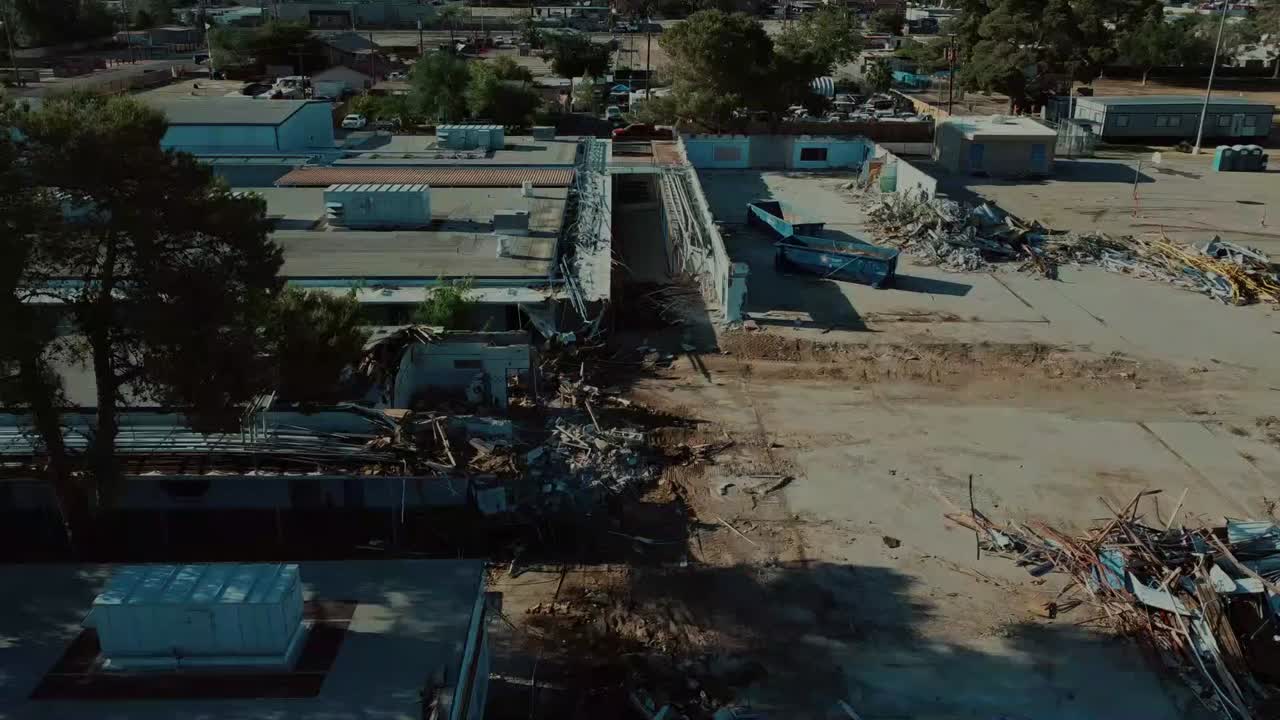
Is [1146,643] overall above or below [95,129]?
below

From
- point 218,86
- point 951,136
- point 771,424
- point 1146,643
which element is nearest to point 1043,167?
point 951,136

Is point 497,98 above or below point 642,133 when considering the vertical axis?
above

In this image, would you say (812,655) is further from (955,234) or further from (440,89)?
(440,89)

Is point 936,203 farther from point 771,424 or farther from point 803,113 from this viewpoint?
point 803,113

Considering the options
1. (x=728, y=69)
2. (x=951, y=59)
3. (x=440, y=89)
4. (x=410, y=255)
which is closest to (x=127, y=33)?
(x=440, y=89)

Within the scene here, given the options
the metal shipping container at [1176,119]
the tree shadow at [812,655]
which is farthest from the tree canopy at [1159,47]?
the tree shadow at [812,655]

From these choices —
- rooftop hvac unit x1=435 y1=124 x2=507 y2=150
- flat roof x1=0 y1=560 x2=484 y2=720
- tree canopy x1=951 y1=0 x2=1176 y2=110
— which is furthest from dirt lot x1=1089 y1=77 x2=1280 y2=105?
flat roof x1=0 y1=560 x2=484 y2=720
